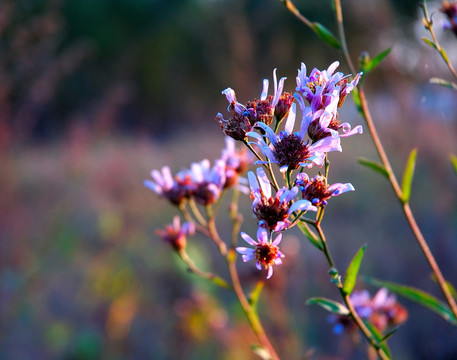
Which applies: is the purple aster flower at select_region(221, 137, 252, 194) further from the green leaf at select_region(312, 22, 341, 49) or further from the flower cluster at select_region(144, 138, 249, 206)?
the green leaf at select_region(312, 22, 341, 49)

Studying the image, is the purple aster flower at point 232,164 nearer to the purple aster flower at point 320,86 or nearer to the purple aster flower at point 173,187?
the purple aster flower at point 173,187

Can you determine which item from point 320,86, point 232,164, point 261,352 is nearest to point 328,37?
point 320,86

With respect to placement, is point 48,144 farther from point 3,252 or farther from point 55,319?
point 55,319

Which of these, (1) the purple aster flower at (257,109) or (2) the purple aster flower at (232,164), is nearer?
(1) the purple aster flower at (257,109)

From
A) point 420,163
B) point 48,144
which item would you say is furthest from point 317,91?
point 48,144

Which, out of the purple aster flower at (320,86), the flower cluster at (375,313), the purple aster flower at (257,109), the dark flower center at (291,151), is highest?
the purple aster flower at (257,109)

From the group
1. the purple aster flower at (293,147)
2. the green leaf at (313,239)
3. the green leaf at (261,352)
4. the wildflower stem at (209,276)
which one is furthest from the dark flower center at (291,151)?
the green leaf at (261,352)

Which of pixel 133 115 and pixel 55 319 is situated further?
pixel 133 115

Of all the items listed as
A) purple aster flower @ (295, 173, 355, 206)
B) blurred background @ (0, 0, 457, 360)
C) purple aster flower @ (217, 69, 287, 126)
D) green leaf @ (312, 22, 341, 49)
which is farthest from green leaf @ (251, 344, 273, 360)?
green leaf @ (312, 22, 341, 49)
